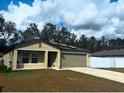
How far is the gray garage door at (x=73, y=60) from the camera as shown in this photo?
22953 millimetres

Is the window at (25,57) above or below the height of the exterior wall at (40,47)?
below

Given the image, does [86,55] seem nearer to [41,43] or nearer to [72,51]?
[72,51]

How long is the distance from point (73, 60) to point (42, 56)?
15.6ft

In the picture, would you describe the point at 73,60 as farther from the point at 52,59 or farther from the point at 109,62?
the point at 109,62

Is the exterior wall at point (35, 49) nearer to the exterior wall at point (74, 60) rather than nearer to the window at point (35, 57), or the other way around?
the window at point (35, 57)

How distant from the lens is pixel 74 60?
24.0 m

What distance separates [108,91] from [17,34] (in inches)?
2247

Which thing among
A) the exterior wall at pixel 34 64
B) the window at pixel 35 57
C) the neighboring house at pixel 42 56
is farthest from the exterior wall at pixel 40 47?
the window at pixel 35 57

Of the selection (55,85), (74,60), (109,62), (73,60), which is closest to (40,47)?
(73,60)

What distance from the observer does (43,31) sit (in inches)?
2810

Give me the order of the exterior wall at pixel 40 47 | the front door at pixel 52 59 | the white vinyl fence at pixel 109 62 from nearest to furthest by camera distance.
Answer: the exterior wall at pixel 40 47 → the front door at pixel 52 59 → the white vinyl fence at pixel 109 62

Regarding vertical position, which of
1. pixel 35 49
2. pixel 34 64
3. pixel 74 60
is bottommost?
pixel 34 64

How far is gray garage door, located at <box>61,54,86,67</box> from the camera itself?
2295cm

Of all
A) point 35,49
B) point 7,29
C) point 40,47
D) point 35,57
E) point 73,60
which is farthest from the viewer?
point 7,29
